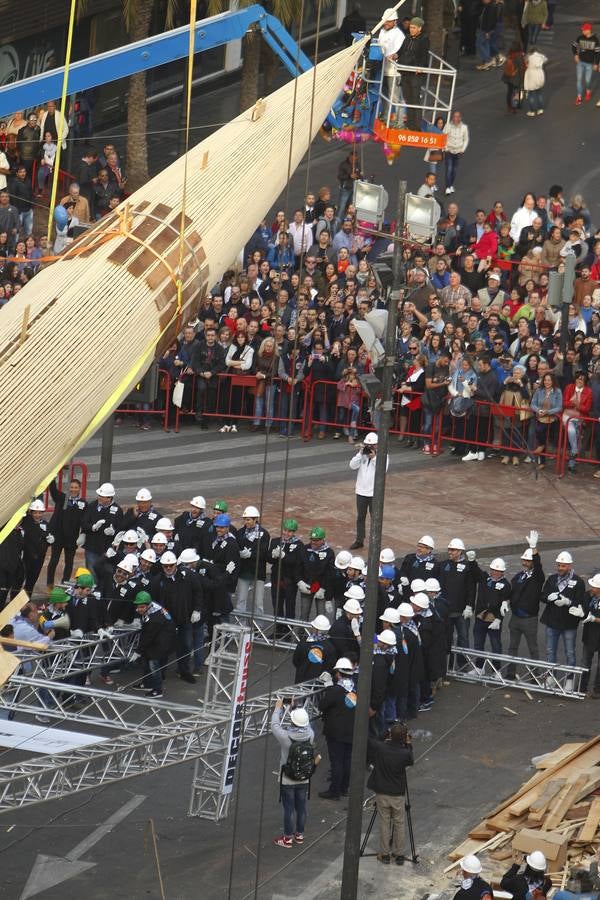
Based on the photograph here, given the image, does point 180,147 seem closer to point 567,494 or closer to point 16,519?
point 567,494

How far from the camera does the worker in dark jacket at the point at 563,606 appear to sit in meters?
23.9

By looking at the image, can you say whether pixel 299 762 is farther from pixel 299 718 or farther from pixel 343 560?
pixel 343 560

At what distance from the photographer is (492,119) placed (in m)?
44.1

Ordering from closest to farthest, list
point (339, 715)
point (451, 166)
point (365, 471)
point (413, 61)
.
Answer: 1. point (339, 715)
2. point (365, 471)
3. point (413, 61)
4. point (451, 166)

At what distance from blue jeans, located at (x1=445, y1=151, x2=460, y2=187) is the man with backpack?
2012cm

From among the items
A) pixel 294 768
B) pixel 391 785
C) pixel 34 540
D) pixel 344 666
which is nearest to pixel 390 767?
pixel 391 785

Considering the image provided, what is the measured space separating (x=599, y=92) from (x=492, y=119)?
263 cm

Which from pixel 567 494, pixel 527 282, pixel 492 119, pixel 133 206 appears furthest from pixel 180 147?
pixel 133 206

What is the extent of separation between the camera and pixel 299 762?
782 inches

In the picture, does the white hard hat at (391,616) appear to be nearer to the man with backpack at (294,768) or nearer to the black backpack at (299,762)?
the man with backpack at (294,768)

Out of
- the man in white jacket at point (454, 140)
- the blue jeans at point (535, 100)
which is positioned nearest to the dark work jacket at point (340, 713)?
the man in white jacket at point (454, 140)

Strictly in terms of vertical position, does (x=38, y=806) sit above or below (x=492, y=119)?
below

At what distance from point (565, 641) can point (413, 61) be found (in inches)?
618

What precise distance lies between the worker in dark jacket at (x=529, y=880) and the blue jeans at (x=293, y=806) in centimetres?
263
